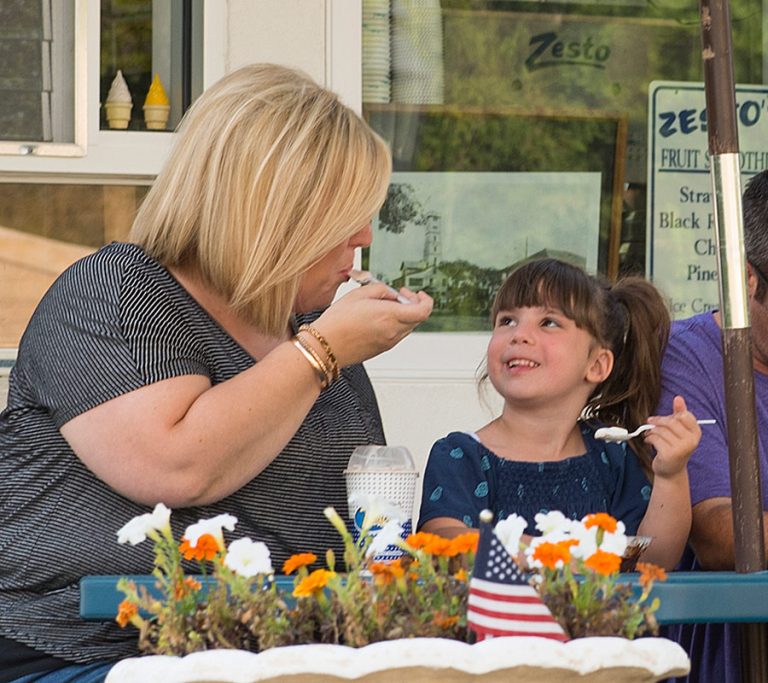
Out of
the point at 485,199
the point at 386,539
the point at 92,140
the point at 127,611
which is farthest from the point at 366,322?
the point at 485,199

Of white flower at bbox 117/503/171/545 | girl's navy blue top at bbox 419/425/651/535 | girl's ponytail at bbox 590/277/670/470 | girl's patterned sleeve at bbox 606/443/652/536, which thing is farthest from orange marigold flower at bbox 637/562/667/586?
girl's ponytail at bbox 590/277/670/470

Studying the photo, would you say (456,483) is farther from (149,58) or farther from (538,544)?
(149,58)

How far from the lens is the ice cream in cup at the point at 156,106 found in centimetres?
412

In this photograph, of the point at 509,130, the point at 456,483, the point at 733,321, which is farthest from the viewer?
the point at 509,130

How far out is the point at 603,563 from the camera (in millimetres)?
1609

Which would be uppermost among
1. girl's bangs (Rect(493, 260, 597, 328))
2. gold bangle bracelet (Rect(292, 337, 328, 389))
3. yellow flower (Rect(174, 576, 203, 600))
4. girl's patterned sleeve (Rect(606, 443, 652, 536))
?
girl's bangs (Rect(493, 260, 597, 328))

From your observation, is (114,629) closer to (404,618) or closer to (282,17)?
(404,618)

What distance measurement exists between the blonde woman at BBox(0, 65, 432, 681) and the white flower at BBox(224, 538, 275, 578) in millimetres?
339

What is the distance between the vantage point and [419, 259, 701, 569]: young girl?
2.52 m

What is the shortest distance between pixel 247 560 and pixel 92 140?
8.58ft

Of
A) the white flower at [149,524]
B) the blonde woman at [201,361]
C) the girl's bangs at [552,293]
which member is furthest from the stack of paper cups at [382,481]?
the girl's bangs at [552,293]

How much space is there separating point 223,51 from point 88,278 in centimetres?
203

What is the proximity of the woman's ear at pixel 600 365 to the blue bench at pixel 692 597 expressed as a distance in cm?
88

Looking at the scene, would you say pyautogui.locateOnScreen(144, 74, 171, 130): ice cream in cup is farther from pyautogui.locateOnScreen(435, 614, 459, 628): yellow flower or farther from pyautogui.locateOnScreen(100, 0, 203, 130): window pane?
pyautogui.locateOnScreen(435, 614, 459, 628): yellow flower
